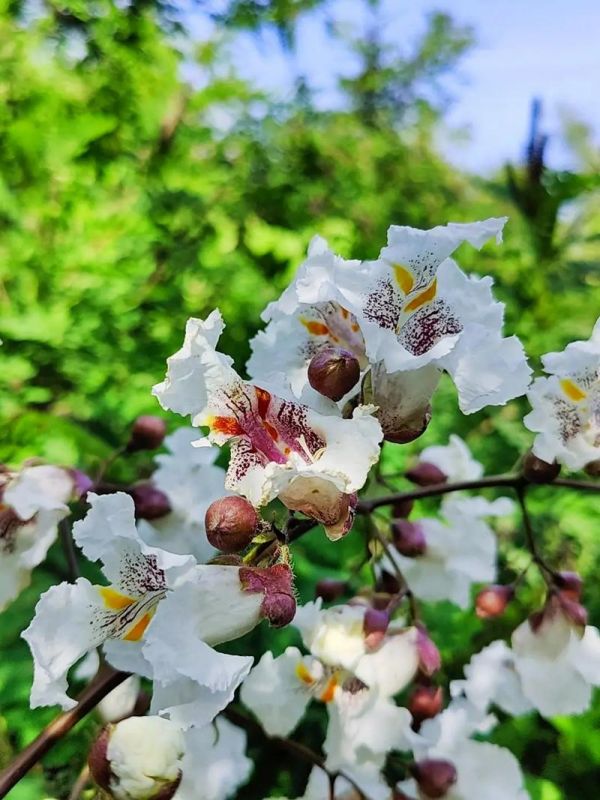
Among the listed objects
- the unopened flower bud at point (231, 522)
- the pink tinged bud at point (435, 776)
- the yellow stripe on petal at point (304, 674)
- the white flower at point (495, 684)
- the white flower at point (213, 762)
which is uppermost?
the unopened flower bud at point (231, 522)

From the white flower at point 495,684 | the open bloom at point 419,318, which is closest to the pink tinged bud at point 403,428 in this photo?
the open bloom at point 419,318

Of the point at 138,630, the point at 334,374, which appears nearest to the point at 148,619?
the point at 138,630

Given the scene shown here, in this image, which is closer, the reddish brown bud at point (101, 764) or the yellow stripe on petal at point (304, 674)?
the reddish brown bud at point (101, 764)

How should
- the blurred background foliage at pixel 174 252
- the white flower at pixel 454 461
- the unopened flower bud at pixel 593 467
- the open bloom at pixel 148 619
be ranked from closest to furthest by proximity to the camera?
1. the open bloom at pixel 148 619
2. the unopened flower bud at pixel 593 467
3. the white flower at pixel 454 461
4. the blurred background foliage at pixel 174 252

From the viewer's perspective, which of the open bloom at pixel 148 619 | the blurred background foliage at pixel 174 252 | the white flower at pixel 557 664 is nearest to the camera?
the open bloom at pixel 148 619

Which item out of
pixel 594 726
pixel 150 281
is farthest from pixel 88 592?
pixel 150 281

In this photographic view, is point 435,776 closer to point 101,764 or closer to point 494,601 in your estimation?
point 494,601

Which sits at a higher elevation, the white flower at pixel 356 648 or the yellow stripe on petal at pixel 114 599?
the yellow stripe on petal at pixel 114 599

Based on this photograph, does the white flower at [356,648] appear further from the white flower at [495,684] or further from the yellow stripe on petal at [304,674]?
the white flower at [495,684]
